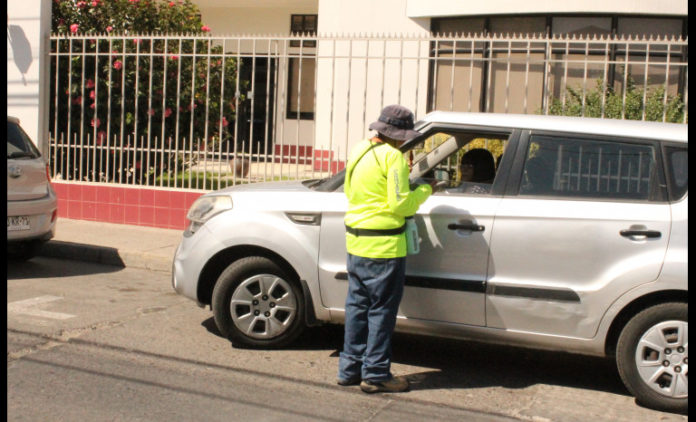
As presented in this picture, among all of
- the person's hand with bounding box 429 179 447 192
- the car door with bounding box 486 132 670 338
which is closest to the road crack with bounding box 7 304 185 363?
the person's hand with bounding box 429 179 447 192

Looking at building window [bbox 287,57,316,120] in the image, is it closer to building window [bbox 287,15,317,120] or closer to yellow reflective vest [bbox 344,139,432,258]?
building window [bbox 287,15,317,120]

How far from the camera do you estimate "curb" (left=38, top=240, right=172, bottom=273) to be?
959 cm

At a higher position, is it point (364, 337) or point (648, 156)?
point (648, 156)

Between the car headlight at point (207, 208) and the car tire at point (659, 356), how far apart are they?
2772 mm

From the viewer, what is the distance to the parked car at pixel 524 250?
17.2ft

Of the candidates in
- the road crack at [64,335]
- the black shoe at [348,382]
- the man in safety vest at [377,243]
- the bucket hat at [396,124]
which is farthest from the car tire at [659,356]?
the road crack at [64,335]

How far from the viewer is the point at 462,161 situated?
5.89 metres

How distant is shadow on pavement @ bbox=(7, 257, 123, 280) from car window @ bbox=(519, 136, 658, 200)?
17.3ft

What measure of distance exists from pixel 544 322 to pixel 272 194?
1.99m

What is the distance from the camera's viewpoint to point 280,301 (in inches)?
239

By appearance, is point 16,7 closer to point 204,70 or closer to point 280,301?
point 204,70

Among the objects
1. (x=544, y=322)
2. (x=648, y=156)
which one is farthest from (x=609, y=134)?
(x=544, y=322)

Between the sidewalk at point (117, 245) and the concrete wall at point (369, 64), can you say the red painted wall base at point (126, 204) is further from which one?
the concrete wall at point (369, 64)

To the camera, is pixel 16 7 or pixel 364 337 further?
pixel 16 7
